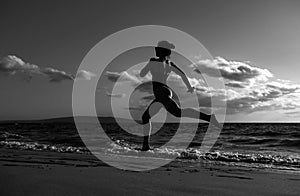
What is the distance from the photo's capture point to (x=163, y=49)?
600 centimetres

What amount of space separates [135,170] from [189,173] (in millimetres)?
803

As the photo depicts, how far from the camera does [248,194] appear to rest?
2.95 meters

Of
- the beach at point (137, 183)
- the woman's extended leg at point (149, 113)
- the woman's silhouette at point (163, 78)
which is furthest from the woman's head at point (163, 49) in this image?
the beach at point (137, 183)

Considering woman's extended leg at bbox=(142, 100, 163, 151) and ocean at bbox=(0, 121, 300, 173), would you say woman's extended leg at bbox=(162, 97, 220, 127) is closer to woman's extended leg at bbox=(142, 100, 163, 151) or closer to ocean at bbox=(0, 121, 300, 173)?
woman's extended leg at bbox=(142, 100, 163, 151)

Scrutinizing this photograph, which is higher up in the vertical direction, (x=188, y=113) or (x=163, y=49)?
(x=163, y=49)

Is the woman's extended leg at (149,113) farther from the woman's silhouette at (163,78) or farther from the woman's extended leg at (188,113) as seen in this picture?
the woman's extended leg at (188,113)

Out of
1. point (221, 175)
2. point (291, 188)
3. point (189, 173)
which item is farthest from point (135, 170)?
point (291, 188)

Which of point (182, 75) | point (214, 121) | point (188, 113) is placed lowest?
point (214, 121)

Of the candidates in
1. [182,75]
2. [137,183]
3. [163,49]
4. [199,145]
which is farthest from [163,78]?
[199,145]

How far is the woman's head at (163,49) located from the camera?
19.7 ft

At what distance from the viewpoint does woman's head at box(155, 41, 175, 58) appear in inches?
237

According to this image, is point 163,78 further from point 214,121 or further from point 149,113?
point 214,121

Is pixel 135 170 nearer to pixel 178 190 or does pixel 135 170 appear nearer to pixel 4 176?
pixel 178 190

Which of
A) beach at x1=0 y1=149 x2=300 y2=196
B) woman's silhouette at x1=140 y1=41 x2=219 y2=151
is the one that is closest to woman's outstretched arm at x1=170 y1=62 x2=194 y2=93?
woman's silhouette at x1=140 y1=41 x2=219 y2=151
